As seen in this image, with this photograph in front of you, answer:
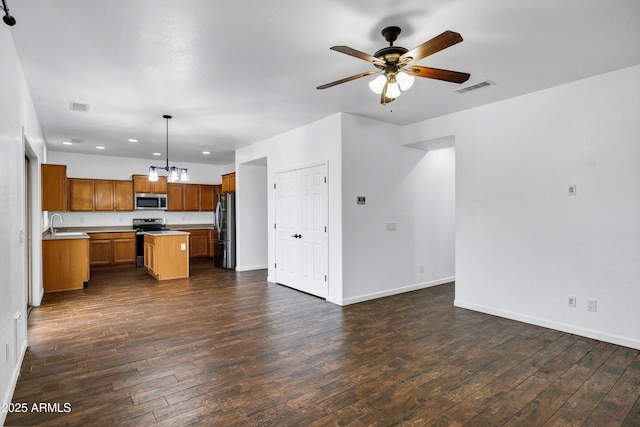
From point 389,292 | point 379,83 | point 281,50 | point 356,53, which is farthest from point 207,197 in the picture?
point 356,53

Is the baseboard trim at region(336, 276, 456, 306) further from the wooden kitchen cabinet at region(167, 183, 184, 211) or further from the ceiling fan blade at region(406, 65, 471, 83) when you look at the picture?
the wooden kitchen cabinet at region(167, 183, 184, 211)

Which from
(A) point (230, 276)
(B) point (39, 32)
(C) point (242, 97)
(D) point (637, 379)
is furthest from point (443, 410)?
(A) point (230, 276)

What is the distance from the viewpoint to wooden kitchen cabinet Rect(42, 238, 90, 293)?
5.52 m

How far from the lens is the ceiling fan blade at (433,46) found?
200 centimetres

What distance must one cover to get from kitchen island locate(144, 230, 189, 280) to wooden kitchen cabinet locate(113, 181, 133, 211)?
2.16 m

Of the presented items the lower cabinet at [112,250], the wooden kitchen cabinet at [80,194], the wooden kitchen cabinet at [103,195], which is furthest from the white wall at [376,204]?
the wooden kitchen cabinet at [80,194]

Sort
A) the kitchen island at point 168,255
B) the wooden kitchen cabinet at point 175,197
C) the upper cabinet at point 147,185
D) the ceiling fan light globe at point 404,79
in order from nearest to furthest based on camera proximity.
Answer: the ceiling fan light globe at point 404,79 → the kitchen island at point 168,255 → the upper cabinet at point 147,185 → the wooden kitchen cabinet at point 175,197

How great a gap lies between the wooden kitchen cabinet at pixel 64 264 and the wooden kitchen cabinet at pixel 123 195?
275 centimetres

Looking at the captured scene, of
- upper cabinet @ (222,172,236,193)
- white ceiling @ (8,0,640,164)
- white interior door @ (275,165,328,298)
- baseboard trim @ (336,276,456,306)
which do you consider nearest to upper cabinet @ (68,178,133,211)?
upper cabinet @ (222,172,236,193)

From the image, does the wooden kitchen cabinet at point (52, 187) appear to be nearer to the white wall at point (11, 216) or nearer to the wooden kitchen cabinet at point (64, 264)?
the wooden kitchen cabinet at point (64, 264)

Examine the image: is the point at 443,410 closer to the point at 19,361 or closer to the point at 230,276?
the point at 19,361

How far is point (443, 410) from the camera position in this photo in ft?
7.32

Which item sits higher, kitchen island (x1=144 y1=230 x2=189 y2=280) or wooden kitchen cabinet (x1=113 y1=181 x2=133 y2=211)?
wooden kitchen cabinet (x1=113 y1=181 x2=133 y2=211)

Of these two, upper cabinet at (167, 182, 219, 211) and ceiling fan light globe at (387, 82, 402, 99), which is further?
upper cabinet at (167, 182, 219, 211)
